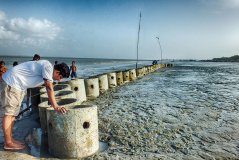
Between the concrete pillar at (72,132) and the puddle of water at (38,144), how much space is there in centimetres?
24

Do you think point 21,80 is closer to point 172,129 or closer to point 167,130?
point 167,130

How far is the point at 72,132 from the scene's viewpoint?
443cm

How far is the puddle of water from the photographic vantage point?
4741mm

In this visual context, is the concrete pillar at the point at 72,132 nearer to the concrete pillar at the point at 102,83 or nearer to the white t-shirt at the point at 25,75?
the white t-shirt at the point at 25,75

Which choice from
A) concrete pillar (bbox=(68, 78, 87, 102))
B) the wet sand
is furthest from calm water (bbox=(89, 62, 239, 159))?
concrete pillar (bbox=(68, 78, 87, 102))

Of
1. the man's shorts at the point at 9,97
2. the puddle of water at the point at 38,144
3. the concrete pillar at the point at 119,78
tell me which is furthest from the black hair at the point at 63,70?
the concrete pillar at the point at 119,78

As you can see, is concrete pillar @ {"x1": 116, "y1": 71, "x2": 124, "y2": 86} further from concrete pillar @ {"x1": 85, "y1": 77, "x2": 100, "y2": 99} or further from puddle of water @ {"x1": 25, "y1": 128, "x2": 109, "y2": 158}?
puddle of water @ {"x1": 25, "y1": 128, "x2": 109, "y2": 158}

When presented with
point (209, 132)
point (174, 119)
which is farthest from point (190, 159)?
point (174, 119)

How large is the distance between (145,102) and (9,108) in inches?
261

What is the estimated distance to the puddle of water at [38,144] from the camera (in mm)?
4741

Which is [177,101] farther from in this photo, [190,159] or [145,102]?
[190,159]

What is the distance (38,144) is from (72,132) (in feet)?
3.98

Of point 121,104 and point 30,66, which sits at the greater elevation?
point 30,66

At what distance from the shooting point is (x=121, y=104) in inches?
396
